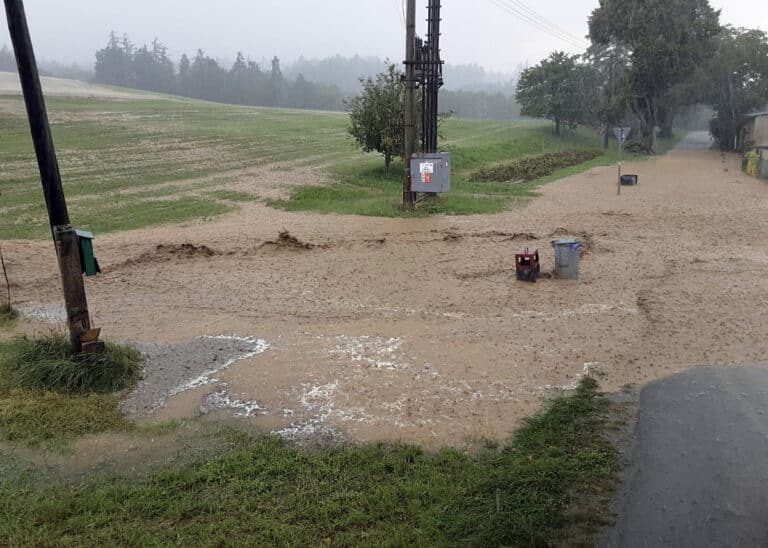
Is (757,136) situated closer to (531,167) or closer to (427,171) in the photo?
(531,167)

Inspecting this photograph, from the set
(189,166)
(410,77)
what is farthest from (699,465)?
(189,166)

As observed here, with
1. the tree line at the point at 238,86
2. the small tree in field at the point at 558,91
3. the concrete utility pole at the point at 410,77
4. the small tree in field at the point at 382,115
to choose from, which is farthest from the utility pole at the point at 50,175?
the tree line at the point at 238,86

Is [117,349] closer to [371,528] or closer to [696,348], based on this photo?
[371,528]

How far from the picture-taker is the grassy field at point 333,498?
4.62 meters

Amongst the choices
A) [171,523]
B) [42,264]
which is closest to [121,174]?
[42,264]

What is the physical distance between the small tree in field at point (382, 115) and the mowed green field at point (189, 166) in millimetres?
1523

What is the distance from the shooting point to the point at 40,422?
6.52 meters

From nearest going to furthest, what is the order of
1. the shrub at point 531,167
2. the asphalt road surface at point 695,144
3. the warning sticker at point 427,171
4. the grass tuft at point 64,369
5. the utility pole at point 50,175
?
1. the utility pole at point 50,175
2. the grass tuft at point 64,369
3. the warning sticker at point 427,171
4. the shrub at point 531,167
5. the asphalt road surface at point 695,144

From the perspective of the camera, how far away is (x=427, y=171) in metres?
19.2

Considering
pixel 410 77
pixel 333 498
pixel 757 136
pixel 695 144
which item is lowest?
pixel 695 144

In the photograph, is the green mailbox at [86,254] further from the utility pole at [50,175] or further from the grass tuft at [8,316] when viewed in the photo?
the grass tuft at [8,316]

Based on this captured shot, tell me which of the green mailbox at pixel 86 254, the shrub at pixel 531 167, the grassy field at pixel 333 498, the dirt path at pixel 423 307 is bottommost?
the shrub at pixel 531 167

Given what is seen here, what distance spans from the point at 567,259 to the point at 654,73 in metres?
40.3

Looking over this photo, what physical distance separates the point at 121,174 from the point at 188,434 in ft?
70.4
